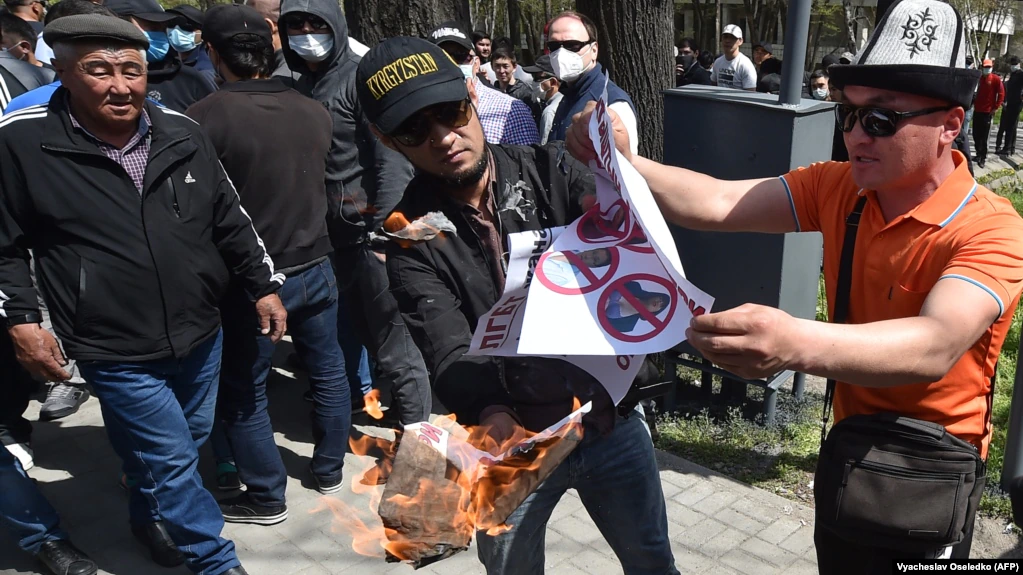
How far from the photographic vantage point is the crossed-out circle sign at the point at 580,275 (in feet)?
6.69

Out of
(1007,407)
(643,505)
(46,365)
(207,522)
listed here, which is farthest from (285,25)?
(1007,407)

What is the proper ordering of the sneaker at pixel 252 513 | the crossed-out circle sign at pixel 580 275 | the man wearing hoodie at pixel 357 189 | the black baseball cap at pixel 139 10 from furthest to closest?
the black baseball cap at pixel 139 10 → the man wearing hoodie at pixel 357 189 → the sneaker at pixel 252 513 → the crossed-out circle sign at pixel 580 275

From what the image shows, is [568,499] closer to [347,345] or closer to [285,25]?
[347,345]

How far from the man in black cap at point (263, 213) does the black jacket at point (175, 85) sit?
0.97m

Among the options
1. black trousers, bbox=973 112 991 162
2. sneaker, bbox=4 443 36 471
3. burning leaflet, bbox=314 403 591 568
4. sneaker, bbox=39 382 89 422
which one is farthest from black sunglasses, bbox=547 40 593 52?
black trousers, bbox=973 112 991 162

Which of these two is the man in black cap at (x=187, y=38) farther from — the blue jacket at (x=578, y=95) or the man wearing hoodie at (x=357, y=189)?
the blue jacket at (x=578, y=95)

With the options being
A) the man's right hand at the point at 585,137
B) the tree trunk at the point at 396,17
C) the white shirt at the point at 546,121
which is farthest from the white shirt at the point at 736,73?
the man's right hand at the point at 585,137

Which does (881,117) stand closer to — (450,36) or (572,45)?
(572,45)

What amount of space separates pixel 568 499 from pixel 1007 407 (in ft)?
10.0

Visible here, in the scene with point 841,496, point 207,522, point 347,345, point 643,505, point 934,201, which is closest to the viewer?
point 934,201

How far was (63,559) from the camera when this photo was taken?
149 inches

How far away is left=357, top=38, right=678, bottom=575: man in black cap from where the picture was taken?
220 centimetres

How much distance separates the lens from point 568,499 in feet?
14.5

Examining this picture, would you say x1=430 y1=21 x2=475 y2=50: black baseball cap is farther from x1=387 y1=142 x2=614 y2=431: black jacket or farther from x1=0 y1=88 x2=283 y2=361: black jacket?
x1=387 y1=142 x2=614 y2=431: black jacket
